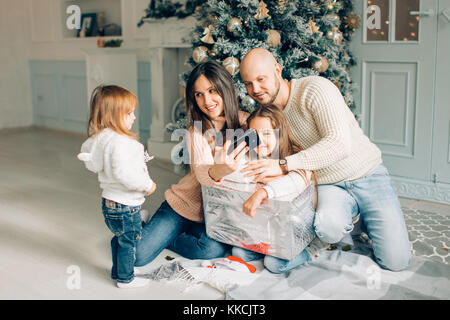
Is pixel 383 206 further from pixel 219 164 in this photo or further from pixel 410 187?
pixel 410 187

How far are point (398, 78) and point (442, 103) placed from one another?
301 mm

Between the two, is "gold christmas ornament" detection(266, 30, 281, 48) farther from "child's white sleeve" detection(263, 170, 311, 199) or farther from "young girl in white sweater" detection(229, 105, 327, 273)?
"child's white sleeve" detection(263, 170, 311, 199)

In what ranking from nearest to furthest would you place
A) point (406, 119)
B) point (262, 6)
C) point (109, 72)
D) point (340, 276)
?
point (340, 276)
point (262, 6)
point (406, 119)
point (109, 72)

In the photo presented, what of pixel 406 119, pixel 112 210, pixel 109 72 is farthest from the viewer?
pixel 109 72

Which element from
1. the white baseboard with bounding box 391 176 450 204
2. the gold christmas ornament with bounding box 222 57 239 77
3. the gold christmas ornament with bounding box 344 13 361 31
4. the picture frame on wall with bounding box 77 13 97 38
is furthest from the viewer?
the picture frame on wall with bounding box 77 13 97 38

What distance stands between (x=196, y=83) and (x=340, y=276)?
37.2 inches

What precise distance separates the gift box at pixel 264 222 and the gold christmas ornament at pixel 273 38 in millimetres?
963

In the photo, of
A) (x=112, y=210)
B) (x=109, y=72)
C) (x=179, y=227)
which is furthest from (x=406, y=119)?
(x=109, y=72)

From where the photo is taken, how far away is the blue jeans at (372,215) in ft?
6.51

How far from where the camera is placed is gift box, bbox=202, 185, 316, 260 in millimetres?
1868

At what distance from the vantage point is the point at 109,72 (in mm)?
4520

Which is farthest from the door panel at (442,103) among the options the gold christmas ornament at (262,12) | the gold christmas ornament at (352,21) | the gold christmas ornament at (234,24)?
the gold christmas ornament at (234,24)

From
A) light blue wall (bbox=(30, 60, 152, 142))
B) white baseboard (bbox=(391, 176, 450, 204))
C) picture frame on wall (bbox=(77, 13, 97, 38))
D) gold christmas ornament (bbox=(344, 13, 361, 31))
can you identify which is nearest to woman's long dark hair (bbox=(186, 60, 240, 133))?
gold christmas ornament (bbox=(344, 13, 361, 31))

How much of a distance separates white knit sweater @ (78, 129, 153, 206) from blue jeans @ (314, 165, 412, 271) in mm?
710
